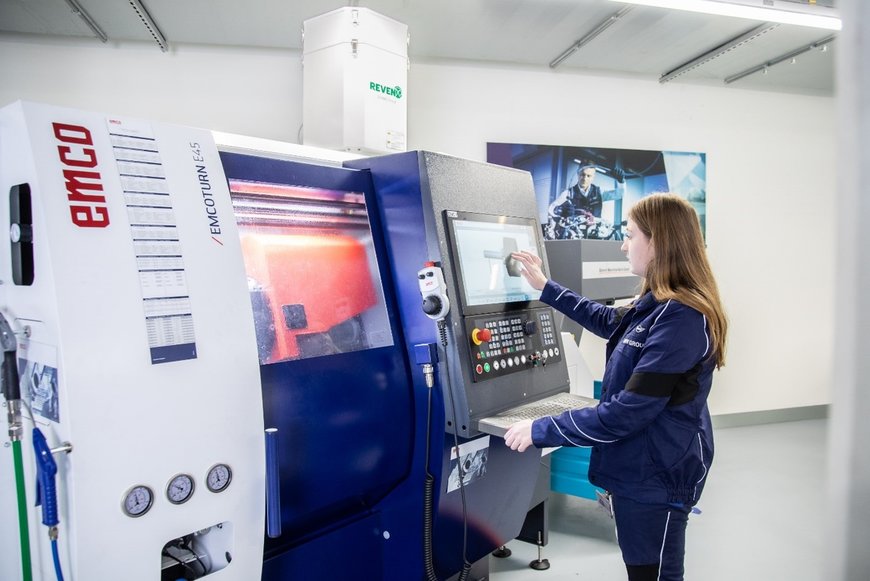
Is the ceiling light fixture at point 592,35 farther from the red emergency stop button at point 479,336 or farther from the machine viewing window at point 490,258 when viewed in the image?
the red emergency stop button at point 479,336

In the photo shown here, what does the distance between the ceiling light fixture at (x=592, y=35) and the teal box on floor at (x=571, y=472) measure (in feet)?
8.65

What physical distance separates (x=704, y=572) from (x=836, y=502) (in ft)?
9.35

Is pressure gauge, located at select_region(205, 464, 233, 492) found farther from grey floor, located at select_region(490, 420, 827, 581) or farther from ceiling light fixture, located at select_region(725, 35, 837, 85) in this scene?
ceiling light fixture, located at select_region(725, 35, 837, 85)

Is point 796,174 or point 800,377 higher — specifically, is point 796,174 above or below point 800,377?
above

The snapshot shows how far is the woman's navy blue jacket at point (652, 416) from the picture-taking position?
1.54 m

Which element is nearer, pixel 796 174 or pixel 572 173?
pixel 572 173

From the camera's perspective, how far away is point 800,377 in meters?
5.40

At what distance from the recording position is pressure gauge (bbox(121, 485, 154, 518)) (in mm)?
1064

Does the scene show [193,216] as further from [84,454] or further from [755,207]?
[755,207]

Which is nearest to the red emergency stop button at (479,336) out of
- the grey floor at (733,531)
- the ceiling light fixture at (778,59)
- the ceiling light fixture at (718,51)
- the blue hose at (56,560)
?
the blue hose at (56,560)

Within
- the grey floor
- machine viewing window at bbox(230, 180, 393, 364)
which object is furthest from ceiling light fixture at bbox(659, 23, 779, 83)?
machine viewing window at bbox(230, 180, 393, 364)

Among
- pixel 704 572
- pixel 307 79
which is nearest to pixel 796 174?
pixel 704 572

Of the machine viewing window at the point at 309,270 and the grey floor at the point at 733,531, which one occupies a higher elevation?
the machine viewing window at the point at 309,270

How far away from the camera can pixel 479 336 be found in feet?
5.56
